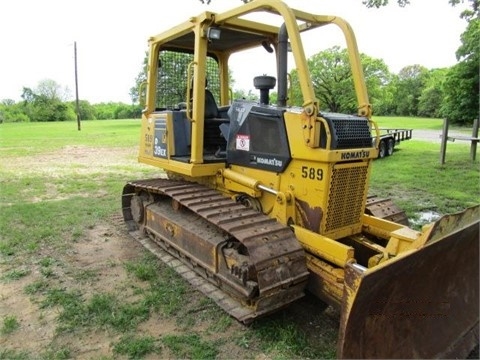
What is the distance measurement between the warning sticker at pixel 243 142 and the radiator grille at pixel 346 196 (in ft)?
3.60

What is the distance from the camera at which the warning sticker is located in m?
4.45

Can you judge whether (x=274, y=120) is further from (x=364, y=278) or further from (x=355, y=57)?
(x=364, y=278)

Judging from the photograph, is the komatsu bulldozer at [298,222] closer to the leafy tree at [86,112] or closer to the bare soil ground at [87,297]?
the bare soil ground at [87,297]

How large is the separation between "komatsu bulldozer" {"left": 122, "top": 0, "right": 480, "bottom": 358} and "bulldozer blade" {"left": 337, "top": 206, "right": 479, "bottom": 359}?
0.04ft

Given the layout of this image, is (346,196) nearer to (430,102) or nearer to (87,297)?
(87,297)

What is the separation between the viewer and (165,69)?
6.03 m

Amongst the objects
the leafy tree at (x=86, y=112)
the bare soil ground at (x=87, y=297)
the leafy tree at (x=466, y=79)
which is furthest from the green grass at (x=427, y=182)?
the leafy tree at (x=86, y=112)

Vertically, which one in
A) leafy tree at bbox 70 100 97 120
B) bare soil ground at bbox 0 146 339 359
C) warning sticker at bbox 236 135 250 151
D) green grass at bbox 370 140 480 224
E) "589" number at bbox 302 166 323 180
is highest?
leafy tree at bbox 70 100 97 120

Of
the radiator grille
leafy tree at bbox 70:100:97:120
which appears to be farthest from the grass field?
leafy tree at bbox 70:100:97:120

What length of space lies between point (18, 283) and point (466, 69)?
2060 centimetres

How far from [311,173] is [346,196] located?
49 cm

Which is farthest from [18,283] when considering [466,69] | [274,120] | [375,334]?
[466,69]

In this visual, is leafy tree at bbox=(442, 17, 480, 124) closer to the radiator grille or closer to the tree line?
the radiator grille

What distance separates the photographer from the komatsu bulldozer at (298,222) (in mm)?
2998
